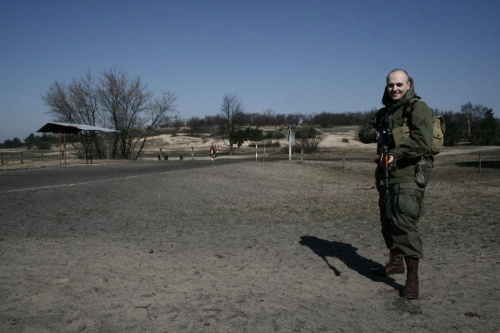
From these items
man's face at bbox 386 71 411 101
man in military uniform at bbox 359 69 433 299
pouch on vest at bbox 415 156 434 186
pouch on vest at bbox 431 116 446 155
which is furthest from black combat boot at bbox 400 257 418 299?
man's face at bbox 386 71 411 101

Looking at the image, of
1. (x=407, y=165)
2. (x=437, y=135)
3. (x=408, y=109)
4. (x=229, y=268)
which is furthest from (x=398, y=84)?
(x=229, y=268)

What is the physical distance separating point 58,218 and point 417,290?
20.6ft

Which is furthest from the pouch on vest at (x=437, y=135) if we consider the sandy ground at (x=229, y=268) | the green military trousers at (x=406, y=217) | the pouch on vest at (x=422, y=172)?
the sandy ground at (x=229, y=268)

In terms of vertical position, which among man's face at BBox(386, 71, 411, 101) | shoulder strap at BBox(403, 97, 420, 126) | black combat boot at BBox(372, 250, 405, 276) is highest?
man's face at BBox(386, 71, 411, 101)

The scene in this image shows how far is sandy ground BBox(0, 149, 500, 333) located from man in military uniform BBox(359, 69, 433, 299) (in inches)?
17.9

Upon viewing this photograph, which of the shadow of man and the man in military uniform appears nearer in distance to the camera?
the man in military uniform

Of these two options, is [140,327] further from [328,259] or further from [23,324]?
[328,259]

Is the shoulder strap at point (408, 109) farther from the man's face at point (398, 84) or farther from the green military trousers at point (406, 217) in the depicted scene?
the green military trousers at point (406, 217)

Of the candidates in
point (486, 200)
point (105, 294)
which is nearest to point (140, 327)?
point (105, 294)

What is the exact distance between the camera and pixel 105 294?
145 inches

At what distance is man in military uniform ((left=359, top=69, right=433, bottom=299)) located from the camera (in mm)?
3617

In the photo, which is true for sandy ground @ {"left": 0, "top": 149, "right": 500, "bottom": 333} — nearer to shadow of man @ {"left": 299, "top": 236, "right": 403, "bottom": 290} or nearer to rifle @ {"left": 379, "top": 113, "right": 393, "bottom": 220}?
shadow of man @ {"left": 299, "top": 236, "right": 403, "bottom": 290}

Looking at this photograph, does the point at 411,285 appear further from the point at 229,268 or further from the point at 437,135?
the point at 229,268

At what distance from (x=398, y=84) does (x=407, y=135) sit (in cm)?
50
